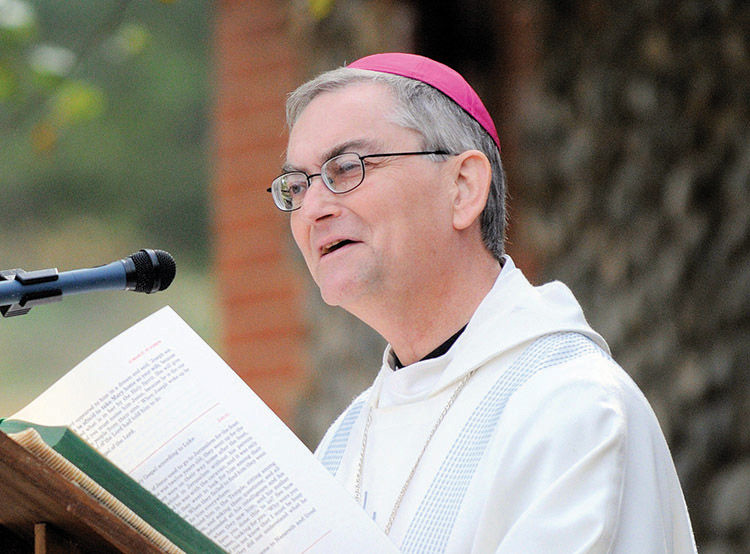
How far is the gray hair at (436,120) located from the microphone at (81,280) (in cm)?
101

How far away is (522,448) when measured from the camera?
218 centimetres

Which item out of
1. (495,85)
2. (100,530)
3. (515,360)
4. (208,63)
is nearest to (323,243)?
(515,360)

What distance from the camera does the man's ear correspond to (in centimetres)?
285

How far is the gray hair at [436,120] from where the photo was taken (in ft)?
9.34

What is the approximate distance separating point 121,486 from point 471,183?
4.36 ft

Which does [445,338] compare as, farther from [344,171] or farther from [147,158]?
[147,158]

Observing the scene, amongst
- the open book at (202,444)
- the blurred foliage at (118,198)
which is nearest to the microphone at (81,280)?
the open book at (202,444)

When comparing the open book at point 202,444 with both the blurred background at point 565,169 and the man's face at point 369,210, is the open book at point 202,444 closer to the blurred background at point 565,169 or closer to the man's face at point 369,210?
the man's face at point 369,210

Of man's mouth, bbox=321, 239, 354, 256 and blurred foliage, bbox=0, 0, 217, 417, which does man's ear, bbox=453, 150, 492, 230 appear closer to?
man's mouth, bbox=321, 239, 354, 256

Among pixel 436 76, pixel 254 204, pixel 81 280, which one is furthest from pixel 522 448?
pixel 254 204

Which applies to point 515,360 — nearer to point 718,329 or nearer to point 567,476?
point 567,476

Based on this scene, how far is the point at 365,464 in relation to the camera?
9.27ft

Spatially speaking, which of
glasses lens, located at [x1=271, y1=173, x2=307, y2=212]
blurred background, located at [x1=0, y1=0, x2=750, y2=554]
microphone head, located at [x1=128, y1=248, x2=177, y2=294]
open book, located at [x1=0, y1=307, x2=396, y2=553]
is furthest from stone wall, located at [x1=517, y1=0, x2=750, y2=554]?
microphone head, located at [x1=128, y1=248, x2=177, y2=294]

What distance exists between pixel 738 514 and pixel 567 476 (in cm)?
249
